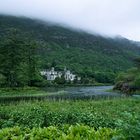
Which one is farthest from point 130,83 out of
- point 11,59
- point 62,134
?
point 62,134

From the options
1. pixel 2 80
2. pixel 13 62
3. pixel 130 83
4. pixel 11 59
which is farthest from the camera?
pixel 130 83

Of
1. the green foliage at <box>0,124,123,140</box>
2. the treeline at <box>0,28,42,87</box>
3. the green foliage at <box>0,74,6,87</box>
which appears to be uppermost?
the treeline at <box>0,28,42,87</box>

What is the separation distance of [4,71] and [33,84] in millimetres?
12782

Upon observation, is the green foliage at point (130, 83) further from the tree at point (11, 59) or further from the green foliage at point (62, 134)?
the green foliage at point (62, 134)

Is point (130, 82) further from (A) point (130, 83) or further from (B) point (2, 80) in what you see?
(B) point (2, 80)

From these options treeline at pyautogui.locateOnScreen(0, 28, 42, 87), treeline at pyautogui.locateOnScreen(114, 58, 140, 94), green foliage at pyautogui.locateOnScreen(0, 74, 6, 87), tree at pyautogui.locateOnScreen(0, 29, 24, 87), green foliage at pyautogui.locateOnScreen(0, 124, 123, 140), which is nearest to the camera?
green foliage at pyautogui.locateOnScreen(0, 124, 123, 140)

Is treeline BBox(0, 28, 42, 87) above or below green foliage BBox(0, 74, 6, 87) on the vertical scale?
above

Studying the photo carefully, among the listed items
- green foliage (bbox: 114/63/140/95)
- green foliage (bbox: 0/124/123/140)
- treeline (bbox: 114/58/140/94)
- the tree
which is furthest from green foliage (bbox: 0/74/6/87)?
green foliage (bbox: 0/124/123/140)

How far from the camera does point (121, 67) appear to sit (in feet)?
649

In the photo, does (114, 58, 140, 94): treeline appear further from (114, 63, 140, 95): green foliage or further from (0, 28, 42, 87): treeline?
(0, 28, 42, 87): treeline

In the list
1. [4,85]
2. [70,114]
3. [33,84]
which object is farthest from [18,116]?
[33,84]

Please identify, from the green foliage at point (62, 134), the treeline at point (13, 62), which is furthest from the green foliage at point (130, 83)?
the green foliage at point (62, 134)

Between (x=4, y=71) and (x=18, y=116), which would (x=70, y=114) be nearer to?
(x=18, y=116)

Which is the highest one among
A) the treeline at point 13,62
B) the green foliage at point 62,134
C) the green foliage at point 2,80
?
the treeline at point 13,62
